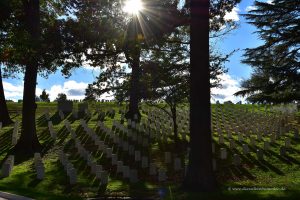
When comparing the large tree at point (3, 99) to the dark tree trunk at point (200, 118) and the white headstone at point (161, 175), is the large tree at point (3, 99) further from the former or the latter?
the dark tree trunk at point (200, 118)

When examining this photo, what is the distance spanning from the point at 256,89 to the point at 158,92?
10054 millimetres

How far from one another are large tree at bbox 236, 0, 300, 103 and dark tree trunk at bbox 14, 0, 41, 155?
12621 millimetres

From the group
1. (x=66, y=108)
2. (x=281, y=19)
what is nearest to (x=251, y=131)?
(x=281, y=19)

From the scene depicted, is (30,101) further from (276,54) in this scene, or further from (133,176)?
(276,54)

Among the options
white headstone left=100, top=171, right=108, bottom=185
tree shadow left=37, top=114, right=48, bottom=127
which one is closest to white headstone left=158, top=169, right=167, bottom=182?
white headstone left=100, top=171, right=108, bottom=185

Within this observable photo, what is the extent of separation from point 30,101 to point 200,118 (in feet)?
33.7

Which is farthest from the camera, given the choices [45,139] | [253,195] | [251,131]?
[251,131]

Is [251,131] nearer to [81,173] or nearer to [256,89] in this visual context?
[256,89]

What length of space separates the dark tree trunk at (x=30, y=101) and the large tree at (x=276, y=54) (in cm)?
1262

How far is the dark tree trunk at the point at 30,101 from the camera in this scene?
1805cm

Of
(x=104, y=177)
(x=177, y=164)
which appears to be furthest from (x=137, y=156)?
(x=104, y=177)

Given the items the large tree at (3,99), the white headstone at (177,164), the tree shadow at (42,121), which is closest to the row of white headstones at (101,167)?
the white headstone at (177,164)

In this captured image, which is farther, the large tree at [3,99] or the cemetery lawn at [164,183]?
the large tree at [3,99]

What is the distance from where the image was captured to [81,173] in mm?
13398
